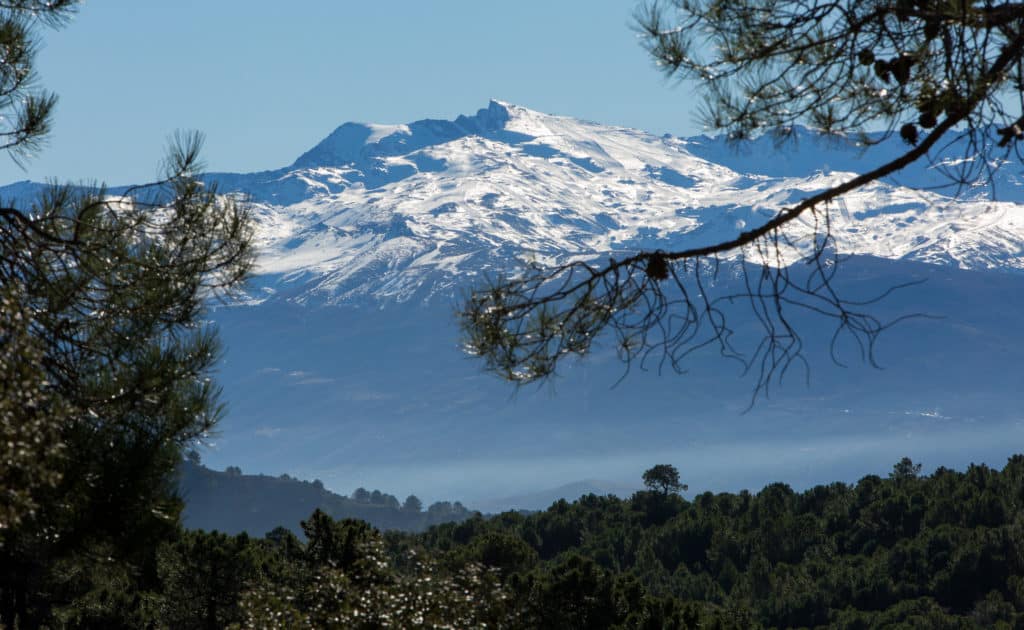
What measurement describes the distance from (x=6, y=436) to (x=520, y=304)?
2.63 meters

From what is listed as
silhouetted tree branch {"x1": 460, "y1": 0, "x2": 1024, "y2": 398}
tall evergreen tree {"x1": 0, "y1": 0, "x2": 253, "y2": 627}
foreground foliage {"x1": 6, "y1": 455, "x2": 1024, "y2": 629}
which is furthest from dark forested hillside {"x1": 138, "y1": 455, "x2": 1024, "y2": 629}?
silhouetted tree branch {"x1": 460, "y1": 0, "x2": 1024, "y2": 398}

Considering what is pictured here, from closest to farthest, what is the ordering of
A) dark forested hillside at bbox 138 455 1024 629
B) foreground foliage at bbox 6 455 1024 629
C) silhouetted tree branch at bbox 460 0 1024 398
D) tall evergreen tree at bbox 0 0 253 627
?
1. silhouetted tree branch at bbox 460 0 1024 398
2. tall evergreen tree at bbox 0 0 253 627
3. foreground foliage at bbox 6 455 1024 629
4. dark forested hillside at bbox 138 455 1024 629

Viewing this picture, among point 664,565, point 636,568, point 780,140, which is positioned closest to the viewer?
point 780,140

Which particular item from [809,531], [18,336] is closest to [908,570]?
[809,531]

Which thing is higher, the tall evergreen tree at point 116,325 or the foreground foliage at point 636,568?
the tall evergreen tree at point 116,325

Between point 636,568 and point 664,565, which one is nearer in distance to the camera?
point 636,568

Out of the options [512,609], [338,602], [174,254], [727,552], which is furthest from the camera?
[727,552]

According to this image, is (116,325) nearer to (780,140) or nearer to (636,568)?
(780,140)

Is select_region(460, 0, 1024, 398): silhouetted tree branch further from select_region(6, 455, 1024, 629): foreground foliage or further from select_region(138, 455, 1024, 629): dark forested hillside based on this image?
select_region(138, 455, 1024, 629): dark forested hillside

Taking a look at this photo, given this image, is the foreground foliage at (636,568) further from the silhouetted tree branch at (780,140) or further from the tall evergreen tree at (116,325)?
the silhouetted tree branch at (780,140)

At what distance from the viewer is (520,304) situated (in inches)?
244

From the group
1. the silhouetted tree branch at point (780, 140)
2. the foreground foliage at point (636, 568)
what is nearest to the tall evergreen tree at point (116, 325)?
the foreground foliage at point (636, 568)

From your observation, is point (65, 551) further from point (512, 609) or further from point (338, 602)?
point (512, 609)

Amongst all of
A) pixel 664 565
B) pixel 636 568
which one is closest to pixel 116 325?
pixel 636 568
